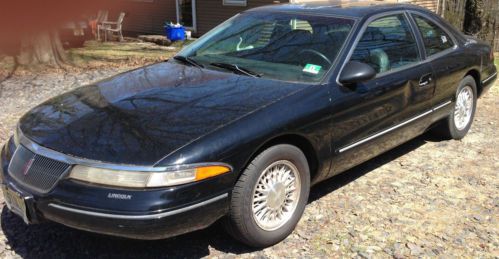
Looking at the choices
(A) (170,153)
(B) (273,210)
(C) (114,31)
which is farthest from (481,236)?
(C) (114,31)

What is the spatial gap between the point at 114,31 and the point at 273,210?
13.6 m

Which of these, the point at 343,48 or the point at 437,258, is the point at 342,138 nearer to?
the point at 343,48

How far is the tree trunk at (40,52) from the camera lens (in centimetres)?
974

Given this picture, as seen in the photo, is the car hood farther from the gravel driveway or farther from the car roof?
the car roof

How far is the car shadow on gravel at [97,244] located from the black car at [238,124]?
0.31 metres

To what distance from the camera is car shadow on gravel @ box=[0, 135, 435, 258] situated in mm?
3348

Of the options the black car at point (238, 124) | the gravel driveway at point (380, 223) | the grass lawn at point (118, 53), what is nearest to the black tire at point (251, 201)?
the black car at point (238, 124)

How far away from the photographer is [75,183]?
2857 millimetres

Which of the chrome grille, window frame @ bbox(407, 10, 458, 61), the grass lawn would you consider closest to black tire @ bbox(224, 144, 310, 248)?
→ the chrome grille

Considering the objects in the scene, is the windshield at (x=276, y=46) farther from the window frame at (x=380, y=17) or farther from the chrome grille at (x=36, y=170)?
the chrome grille at (x=36, y=170)

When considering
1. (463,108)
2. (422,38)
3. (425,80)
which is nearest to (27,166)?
(425,80)

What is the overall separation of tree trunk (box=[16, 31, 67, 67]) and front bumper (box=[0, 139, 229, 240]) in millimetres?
7476

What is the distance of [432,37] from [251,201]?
2.81 m

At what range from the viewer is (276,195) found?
3.40 m
